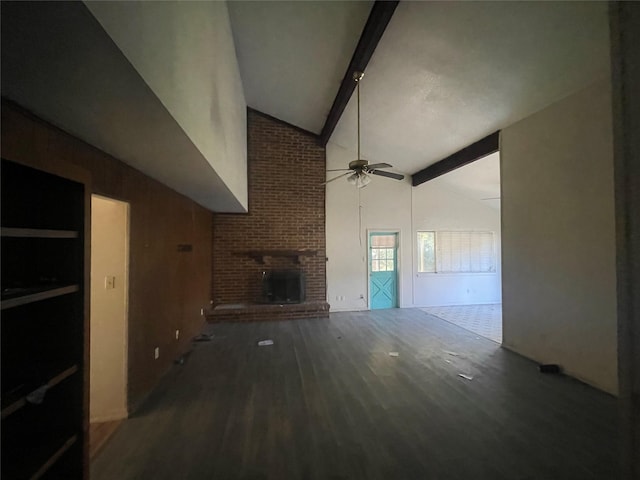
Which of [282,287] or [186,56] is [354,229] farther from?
[186,56]

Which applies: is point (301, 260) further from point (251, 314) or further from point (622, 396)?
point (622, 396)

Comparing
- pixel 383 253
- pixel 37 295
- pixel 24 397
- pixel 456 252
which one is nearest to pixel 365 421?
pixel 24 397

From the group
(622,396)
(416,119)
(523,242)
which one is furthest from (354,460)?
(416,119)

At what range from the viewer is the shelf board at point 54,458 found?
0.83 m

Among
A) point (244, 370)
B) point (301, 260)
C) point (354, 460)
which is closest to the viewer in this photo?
point (354, 460)

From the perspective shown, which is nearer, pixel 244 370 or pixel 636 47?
pixel 636 47

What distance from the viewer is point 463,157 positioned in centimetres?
468

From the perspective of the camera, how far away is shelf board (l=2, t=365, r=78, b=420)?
0.74 metres

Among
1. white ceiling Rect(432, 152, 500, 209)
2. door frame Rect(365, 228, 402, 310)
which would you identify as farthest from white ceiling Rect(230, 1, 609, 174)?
door frame Rect(365, 228, 402, 310)

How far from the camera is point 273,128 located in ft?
19.7

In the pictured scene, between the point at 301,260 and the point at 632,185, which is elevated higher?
the point at 632,185

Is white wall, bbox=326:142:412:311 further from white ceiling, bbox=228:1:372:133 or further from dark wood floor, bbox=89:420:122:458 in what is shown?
dark wood floor, bbox=89:420:122:458

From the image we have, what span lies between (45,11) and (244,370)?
3202 mm

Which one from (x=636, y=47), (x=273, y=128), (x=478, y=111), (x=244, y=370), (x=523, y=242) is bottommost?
(x=244, y=370)
